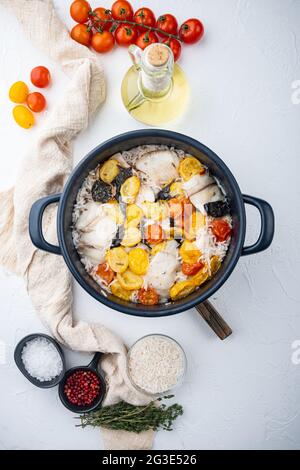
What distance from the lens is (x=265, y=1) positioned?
6.60 ft

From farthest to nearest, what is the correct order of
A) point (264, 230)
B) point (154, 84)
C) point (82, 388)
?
point (82, 388)
point (154, 84)
point (264, 230)

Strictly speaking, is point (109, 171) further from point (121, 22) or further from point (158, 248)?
point (121, 22)

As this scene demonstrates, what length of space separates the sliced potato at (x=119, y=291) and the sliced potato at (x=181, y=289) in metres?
0.16

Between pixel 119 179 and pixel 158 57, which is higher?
pixel 158 57

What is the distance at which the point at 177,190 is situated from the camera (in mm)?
1760

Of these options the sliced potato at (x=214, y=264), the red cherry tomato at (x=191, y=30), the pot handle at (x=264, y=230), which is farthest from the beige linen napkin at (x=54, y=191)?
the pot handle at (x=264, y=230)

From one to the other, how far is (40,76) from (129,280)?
0.89m

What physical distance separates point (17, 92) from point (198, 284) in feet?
3.44

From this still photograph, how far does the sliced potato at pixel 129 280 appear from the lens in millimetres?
1742

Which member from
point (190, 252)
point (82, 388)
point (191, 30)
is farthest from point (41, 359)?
point (191, 30)

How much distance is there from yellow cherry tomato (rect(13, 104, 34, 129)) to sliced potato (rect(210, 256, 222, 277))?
0.92m

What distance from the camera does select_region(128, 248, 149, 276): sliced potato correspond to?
68.7 inches
